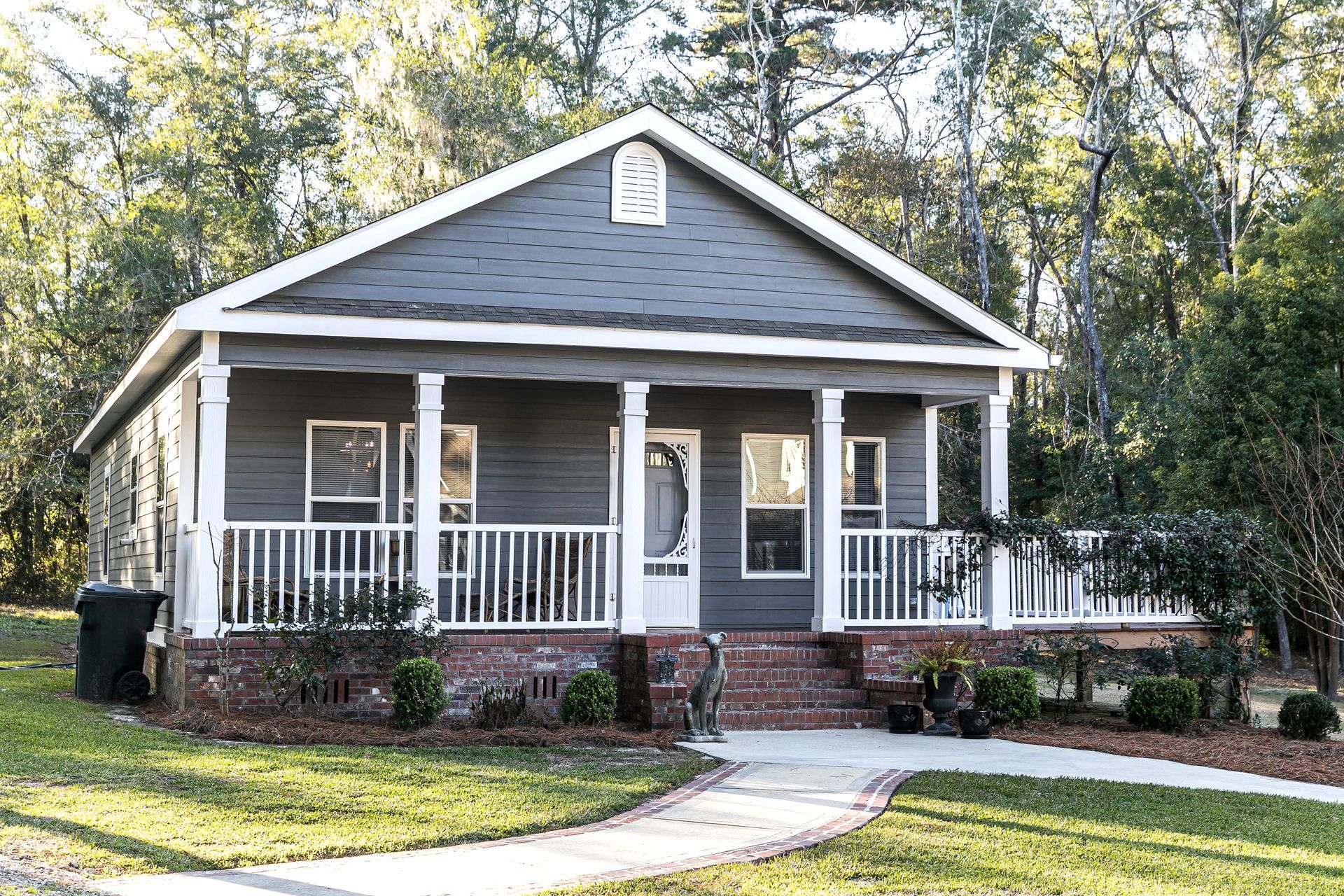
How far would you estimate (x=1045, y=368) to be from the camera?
46.2 feet

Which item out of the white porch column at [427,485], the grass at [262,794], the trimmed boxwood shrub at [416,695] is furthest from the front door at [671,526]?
the grass at [262,794]

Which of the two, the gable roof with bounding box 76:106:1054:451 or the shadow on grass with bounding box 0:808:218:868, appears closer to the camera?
the shadow on grass with bounding box 0:808:218:868

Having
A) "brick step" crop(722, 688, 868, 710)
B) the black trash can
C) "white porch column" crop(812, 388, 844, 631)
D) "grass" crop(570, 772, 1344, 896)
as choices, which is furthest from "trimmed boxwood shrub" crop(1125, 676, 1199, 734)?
the black trash can

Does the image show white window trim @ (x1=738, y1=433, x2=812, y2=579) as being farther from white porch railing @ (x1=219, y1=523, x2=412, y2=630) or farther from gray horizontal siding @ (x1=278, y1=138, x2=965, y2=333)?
white porch railing @ (x1=219, y1=523, x2=412, y2=630)

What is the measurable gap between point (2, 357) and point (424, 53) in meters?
11.8

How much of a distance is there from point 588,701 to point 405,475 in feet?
11.9

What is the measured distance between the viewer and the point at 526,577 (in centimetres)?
1293

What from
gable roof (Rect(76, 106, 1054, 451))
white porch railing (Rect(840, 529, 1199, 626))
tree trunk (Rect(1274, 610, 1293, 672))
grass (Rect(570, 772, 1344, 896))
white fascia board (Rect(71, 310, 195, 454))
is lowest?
tree trunk (Rect(1274, 610, 1293, 672))

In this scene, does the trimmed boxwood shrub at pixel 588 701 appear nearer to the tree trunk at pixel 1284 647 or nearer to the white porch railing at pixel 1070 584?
the white porch railing at pixel 1070 584

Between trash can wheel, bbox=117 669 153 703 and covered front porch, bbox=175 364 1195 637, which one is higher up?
covered front porch, bbox=175 364 1195 637

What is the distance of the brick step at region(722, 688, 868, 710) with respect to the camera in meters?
12.1

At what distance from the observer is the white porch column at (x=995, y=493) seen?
13164 mm

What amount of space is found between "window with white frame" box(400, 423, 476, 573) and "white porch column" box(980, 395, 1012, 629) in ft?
17.5

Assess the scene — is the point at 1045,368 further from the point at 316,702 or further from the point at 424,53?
the point at 424,53
